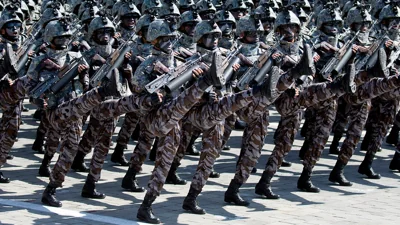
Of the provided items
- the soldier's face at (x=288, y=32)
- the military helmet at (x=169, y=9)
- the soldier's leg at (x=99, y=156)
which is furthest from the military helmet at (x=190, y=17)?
the soldier's leg at (x=99, y=156)

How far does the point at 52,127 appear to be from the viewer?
1341 centimetres

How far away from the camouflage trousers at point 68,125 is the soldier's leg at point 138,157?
37.1 inches

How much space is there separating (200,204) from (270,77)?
2.17 meters

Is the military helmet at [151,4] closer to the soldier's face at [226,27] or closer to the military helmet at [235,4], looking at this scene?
the military helmet at [235,4]

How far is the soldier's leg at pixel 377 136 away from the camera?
15.8 meters

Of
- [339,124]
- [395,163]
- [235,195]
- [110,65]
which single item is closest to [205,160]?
[235,195]

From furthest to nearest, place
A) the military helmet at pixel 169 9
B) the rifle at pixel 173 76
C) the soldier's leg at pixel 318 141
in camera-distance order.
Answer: the military helmet at pixel 169 9, the soldier's leg at pixel 318 141, the rifle at pixel 173 76

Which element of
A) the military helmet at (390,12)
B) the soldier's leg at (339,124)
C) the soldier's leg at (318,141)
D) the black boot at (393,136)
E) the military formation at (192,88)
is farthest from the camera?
the black boot at (393,136)

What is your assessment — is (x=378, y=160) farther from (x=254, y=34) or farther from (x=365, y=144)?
(x=254, y=34)

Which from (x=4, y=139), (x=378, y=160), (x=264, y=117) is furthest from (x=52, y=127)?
(x=378, y=160)

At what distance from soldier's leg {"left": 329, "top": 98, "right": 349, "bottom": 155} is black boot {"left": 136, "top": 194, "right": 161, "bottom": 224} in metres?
6.01

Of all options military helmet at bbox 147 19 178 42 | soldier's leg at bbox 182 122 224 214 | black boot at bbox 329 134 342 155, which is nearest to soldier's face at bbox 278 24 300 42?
military helmet at bbox 147 19 178 42

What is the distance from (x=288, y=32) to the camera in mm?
13953

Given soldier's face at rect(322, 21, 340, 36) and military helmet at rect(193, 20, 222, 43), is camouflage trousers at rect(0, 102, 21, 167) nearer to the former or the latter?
military helmet at rect(193, 20, 222, 43)
